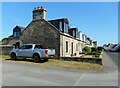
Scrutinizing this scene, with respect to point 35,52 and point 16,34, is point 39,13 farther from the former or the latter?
point 16,34

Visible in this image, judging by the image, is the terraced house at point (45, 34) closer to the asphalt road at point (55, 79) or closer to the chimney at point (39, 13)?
the chimney at point (39, 13)

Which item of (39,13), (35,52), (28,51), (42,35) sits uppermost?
(39,13)

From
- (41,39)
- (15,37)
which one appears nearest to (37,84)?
(41,39)

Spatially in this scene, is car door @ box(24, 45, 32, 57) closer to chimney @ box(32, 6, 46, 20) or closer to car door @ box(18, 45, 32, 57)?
car door @ box(18, 45, 32, 57)

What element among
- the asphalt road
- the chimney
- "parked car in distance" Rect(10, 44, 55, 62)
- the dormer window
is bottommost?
the asphalt road

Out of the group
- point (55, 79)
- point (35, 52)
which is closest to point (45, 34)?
point (35, 52)

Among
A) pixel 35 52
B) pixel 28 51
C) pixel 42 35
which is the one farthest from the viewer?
pixel 42 35

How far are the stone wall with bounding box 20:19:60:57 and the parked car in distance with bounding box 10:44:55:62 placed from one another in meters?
4.44

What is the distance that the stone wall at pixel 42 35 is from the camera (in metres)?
23.6

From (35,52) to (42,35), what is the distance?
627 cm

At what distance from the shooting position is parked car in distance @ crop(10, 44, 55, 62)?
18.2 metres

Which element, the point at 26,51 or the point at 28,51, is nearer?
the point at 28,51

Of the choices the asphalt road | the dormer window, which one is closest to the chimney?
the dormer window

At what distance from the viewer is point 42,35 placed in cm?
2469
